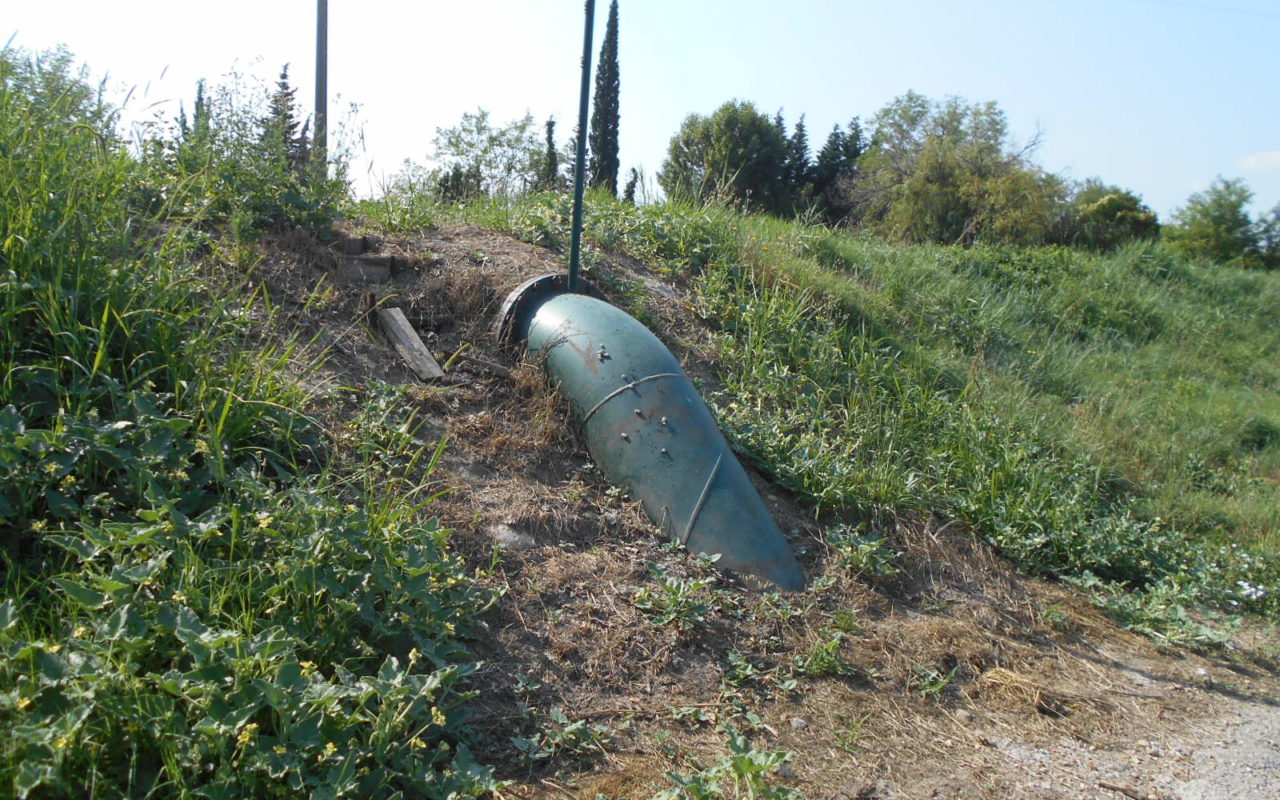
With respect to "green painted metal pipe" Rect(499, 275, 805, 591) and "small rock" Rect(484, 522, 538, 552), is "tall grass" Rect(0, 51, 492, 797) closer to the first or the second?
"small rock" Rect(484, 522, 538, 552)

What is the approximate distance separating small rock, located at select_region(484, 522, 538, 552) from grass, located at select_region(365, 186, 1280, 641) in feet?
4.66

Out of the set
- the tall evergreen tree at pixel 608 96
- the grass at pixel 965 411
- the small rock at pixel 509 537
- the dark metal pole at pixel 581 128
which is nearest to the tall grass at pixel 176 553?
the small rock at pixel 509 537

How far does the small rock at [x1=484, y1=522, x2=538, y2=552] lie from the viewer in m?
3.45

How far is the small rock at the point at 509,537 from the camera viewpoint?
3451 mm

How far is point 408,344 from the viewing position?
4.36 m

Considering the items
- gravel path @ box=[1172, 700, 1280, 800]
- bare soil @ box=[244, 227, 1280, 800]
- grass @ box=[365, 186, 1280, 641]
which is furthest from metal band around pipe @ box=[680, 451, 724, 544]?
gravel path @ box=[1172, 700, 1280, 800]

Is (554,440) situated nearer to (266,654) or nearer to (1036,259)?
(266,654)

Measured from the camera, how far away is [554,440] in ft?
13.7

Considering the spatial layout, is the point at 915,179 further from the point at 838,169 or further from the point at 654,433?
the point at 654,433

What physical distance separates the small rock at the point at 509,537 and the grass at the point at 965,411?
142 centimetres

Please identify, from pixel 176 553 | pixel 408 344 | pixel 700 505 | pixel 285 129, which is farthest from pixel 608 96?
pixel 176 553

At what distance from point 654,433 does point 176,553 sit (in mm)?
2131

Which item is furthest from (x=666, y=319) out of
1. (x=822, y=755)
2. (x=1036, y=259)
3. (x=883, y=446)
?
(x=1036, y=259)

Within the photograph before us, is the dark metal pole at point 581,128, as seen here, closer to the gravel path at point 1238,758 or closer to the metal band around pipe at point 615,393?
the metal band around pipe at point 615,393
